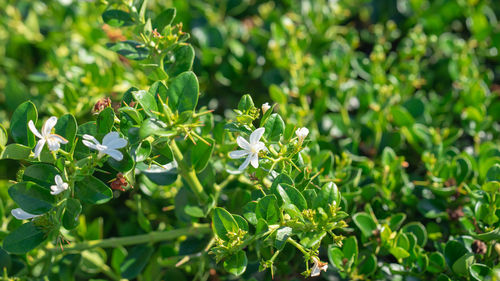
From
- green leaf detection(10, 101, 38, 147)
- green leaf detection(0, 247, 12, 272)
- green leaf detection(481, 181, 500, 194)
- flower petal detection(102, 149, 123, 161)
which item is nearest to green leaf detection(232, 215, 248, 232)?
flower petal detection(102, 149, 123, 161)

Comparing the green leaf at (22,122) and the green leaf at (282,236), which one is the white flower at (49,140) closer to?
the green leaf at (22,122)

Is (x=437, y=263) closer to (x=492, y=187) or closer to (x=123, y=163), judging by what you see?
(x=492, y=187)

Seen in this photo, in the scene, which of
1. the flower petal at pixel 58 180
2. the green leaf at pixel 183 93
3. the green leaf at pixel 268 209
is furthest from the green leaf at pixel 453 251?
the flower petal at pixel 58 180

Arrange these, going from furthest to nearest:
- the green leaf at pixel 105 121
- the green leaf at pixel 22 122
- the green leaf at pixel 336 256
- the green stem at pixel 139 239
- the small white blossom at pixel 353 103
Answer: the small white blossom at pixel 353 103
the green stem at pixel 139 239
the green leaf at pixel 336 256
the green leaf at pixel 22 122
the green leaf at pixel 105 121

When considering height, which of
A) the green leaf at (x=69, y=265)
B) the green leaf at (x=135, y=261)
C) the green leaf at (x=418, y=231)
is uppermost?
the green leaf at (x=418, y=231)

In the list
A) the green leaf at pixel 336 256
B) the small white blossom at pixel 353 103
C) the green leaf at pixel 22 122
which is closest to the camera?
the green leaf at pixel 22 122

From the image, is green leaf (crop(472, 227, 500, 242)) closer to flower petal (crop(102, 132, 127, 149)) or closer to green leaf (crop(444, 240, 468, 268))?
green leaf (crop(444, 240, 468, 268))
